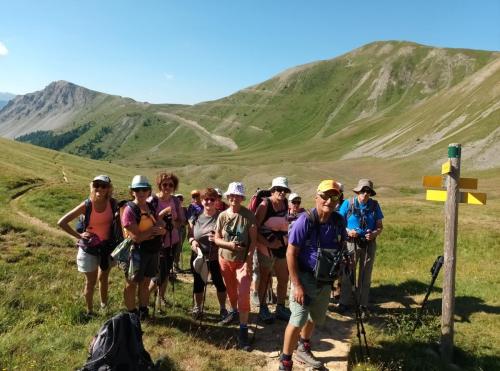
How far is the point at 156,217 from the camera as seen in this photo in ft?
26.0

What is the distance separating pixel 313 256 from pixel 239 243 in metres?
1.77

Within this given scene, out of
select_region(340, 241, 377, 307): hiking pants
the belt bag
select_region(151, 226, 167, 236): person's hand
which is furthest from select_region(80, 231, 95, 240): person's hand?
select_region(340, 241, 377, 307): hiking pants

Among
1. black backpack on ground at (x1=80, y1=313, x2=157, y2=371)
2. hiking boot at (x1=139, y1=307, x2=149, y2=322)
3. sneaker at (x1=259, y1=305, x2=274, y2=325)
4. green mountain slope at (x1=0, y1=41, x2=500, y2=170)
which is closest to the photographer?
black backpack on ground at (x1=80, y1=313, x2=157, y2=371)

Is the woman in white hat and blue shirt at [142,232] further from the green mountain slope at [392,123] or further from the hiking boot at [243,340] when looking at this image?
the green mountain slope at [392,123]

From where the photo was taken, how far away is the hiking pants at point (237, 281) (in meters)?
7.82

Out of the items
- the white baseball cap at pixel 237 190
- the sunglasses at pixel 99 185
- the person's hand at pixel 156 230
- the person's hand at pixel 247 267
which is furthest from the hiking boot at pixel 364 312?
the sunglasses at pixel 99 185

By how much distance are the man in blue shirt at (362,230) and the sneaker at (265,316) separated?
7.00 ft

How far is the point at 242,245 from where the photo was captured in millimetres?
7742

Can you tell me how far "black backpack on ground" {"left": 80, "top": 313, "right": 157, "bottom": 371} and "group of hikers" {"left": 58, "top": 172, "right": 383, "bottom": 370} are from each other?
165cm

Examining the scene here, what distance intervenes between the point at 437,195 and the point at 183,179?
7227cm

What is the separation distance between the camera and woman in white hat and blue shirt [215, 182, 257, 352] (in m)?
7.69

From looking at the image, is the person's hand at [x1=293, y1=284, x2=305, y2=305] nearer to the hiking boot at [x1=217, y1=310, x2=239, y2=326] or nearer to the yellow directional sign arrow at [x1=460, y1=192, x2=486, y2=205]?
the hiking boot at [x1=217, y1=310, x2=239, y2=326]

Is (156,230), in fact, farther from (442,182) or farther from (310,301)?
(442,182)

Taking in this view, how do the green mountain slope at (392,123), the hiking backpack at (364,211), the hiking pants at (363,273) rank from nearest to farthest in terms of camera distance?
the hiking backpack at (364,211)
the hiking pants at (363,273)
the green mountain slope at (392,123)
